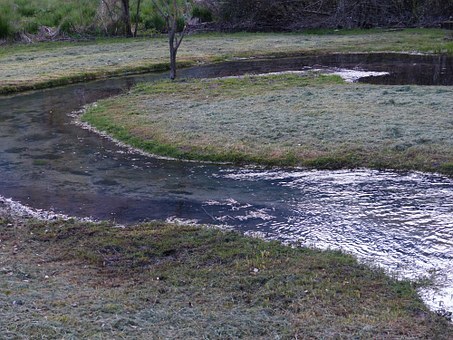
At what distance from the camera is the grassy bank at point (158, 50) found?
2094 cm

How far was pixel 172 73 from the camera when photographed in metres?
18.8

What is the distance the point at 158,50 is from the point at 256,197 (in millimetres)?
17836

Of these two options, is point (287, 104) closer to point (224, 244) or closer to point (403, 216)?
point (403, 216)

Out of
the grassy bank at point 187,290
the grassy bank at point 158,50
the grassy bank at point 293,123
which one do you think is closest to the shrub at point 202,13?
the grassy bank at point 158,50

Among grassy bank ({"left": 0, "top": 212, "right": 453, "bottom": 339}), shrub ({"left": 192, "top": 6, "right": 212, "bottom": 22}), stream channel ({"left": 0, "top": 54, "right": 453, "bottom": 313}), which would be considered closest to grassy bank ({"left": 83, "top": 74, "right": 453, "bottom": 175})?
stream channel ({"left": 0, "top": 54, "right": 453, "bottom": 313})

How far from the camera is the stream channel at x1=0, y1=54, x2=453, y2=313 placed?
23.2 feet

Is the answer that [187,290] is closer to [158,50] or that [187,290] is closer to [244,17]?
[158,50]

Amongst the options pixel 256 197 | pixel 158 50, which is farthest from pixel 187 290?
pixel 158 50

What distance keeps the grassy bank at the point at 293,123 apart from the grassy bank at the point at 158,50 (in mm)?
4786

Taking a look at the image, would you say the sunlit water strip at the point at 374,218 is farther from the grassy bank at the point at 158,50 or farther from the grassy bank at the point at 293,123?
the grassy bank at the point at 158,50

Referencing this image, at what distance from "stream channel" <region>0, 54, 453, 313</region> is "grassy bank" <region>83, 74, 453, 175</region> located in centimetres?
43

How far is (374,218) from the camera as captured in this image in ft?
26.0

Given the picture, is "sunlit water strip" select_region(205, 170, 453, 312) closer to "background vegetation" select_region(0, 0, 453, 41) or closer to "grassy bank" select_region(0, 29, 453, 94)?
"grassy bank" select_region(0, 29, 453, 94)

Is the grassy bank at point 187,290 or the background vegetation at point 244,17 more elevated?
the background vegetation at point 244,17
